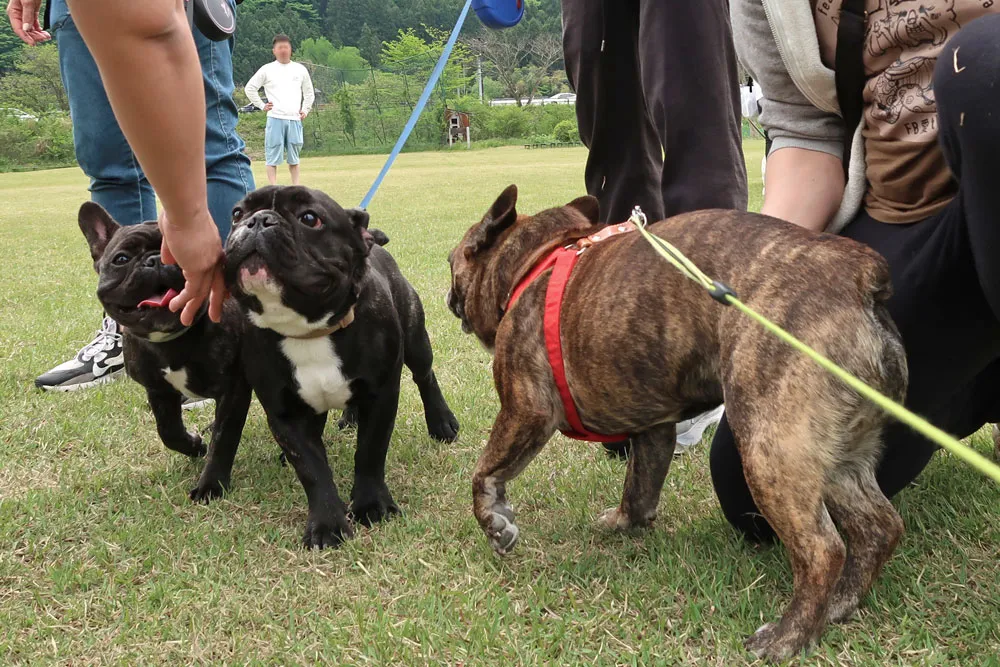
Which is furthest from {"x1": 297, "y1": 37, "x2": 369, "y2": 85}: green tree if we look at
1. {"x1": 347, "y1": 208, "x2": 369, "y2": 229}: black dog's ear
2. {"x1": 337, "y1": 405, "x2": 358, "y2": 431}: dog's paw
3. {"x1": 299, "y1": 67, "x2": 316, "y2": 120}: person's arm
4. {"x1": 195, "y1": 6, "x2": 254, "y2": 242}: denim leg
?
{"x1": 347, "y1": 208, "x2": 369, "y2": 229}: black dog's ear

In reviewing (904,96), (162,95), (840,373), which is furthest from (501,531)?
(904,96)

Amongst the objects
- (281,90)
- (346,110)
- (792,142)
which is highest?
(792,142)

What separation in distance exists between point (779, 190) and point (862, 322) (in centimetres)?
90

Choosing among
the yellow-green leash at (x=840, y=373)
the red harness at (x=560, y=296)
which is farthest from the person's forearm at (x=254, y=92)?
the yellow-green leash at (x=840, y=373)

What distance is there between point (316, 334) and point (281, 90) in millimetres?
14379

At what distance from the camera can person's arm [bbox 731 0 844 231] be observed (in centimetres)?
255

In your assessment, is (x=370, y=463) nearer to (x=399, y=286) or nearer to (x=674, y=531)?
(x=399, y=286)

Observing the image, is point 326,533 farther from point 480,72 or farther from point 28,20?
point 480,72

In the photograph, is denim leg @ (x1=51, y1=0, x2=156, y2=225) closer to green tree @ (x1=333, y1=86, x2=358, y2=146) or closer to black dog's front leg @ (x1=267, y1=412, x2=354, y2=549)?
black dog's front leg @ (x1=267, y1=412, x2=354, y2=549)

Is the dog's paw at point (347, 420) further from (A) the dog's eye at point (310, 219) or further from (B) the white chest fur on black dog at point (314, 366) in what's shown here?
(A) the dog's eye at point (310, 219)

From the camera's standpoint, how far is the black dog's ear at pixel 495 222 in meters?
2.65

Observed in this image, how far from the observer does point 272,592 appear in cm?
242

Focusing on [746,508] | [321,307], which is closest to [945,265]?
[746,508]

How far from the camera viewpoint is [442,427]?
3613mm
